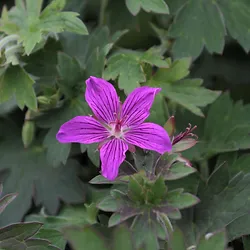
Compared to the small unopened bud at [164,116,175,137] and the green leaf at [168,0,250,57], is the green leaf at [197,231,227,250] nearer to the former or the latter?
the small unopened bud at [164,116,175,137]

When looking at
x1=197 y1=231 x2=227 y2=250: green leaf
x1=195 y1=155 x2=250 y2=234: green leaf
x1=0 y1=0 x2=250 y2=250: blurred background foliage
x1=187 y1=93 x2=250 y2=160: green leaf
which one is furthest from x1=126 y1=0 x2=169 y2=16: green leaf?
x1=197 y1=231 x2=227 y2=250: green leaf

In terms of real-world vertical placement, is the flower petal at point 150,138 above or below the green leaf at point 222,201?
above

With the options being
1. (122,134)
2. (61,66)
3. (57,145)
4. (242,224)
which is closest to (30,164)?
(57,145)

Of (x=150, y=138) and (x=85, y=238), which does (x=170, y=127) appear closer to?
(x=150, y=138)

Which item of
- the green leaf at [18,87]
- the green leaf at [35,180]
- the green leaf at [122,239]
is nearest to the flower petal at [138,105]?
the green leaf at [122,239]

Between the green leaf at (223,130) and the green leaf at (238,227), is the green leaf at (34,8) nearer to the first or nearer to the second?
the green leaf at (223,130)

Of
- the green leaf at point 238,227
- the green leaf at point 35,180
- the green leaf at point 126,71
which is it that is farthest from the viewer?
the green leaf at point 35,180
